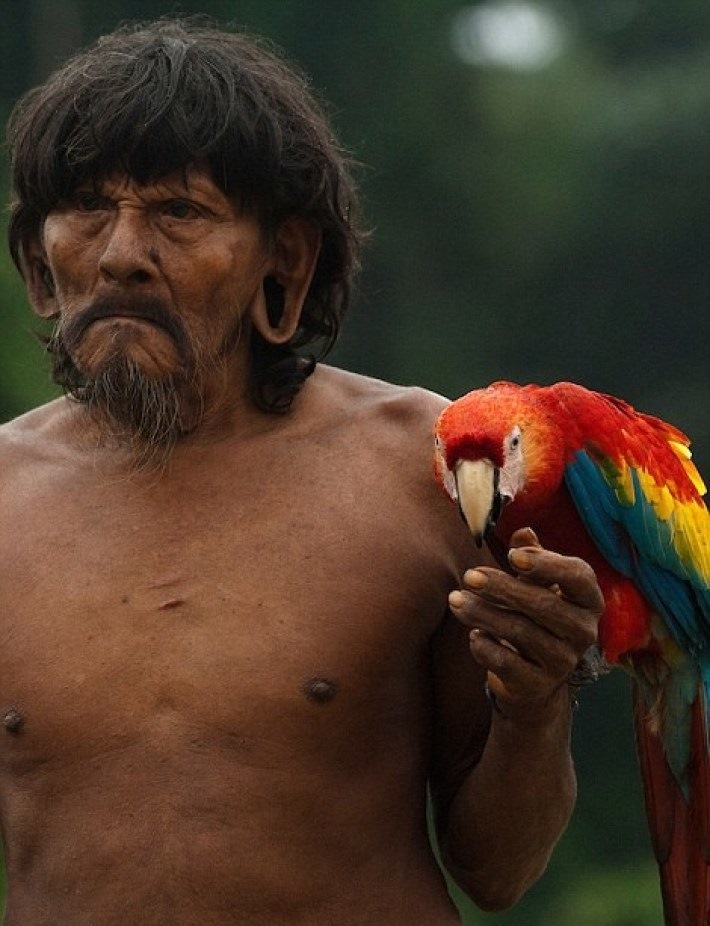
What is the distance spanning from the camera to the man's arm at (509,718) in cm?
332

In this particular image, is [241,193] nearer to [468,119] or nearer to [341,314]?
[341,314]

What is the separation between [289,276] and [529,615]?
887 mm

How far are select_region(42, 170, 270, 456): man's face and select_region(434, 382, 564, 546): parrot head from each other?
0.43 metres

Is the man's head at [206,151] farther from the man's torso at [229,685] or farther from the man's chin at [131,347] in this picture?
the man's torso at [229,685]

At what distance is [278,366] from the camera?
12.7 ft

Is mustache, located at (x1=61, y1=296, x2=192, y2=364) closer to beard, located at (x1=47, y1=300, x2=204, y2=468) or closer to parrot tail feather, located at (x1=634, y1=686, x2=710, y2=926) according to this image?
beard, located at (x1=47, y1=300, x2=204, y2=468)

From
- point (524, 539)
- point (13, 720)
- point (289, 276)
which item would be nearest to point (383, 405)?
point (289, 276)

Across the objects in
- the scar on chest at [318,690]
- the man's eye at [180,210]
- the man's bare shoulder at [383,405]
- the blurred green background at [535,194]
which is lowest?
the blurred green background at [535,194]

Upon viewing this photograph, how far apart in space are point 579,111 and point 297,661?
16198mm

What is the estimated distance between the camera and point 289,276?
395 cm

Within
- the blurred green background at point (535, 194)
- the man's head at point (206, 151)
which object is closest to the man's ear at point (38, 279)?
the man's head at point (206, 151)

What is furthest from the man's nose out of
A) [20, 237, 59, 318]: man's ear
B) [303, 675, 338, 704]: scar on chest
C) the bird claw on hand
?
the bird claw on hand

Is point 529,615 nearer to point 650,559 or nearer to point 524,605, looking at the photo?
point 524,605

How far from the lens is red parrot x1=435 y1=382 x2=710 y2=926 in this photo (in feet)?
12.4
